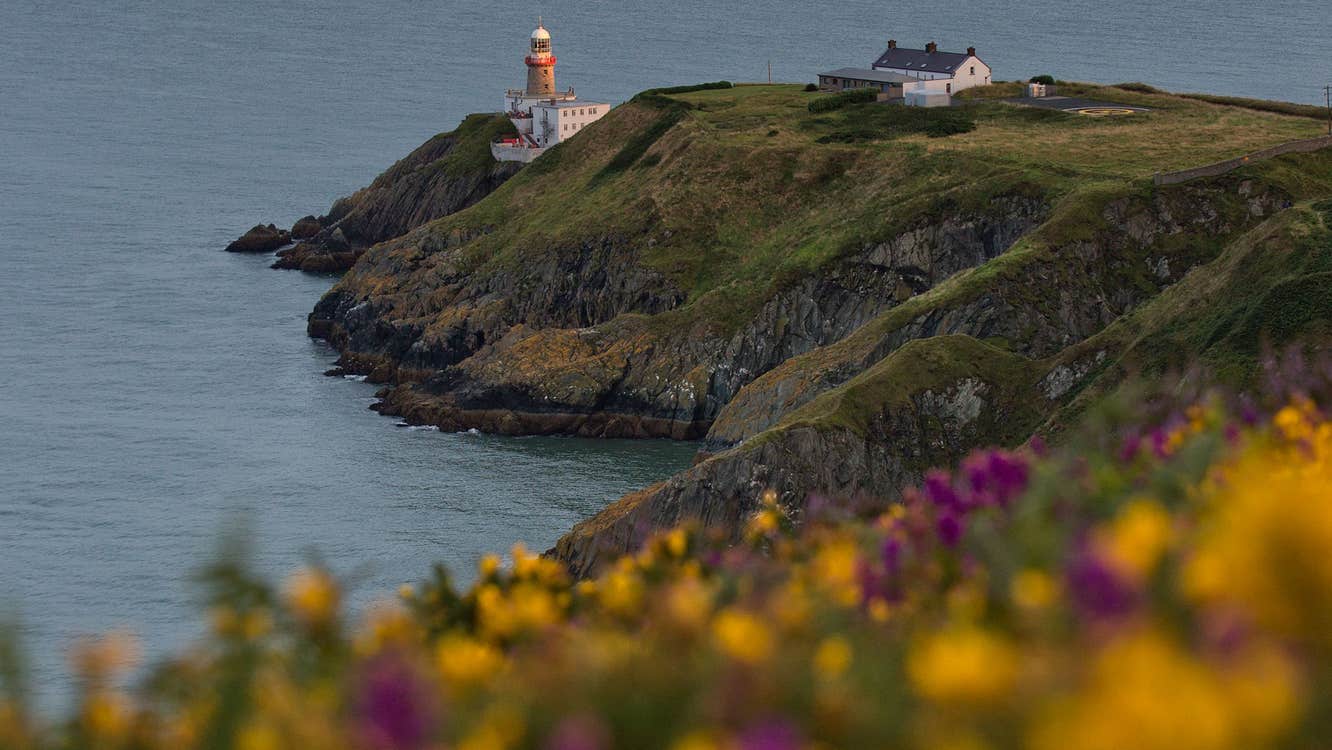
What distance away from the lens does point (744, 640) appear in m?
7.64

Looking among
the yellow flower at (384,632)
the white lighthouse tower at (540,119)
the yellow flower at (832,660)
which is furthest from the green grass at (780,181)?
the yellow flower at (832,660)

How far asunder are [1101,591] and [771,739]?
1692 mm

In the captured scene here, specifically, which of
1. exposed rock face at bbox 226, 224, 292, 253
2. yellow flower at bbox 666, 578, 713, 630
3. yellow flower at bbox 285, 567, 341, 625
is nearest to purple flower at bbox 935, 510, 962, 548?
yellow flower at bbox 666, 578, 713, 630

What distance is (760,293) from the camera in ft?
336

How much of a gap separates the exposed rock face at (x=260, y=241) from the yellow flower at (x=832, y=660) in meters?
154

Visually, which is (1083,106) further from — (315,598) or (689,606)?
(689,606)

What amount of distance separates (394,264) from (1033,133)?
45.5 m

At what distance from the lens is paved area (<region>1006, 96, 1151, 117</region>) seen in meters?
Answer: 121

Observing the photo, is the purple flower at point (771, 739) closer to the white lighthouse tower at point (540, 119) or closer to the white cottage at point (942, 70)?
the white cottage at point (942, 70)

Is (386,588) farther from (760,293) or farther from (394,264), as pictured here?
(394,264)

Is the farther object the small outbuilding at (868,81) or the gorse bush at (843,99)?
the small outbuilding at (868,81)

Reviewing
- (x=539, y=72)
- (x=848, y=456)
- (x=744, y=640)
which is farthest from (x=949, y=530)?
(x=539, y=72)

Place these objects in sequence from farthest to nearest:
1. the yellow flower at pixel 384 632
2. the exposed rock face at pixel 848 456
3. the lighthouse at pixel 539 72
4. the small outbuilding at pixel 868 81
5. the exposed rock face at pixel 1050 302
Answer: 1. the lighthouse at pixel 539 72
2. the small outbuilding at pixel 868 81
3. the exposed rock face at pixel 1050 302
4. the exposed rock face at pixel 848 456
5. the yellow flower at pixel 384 632

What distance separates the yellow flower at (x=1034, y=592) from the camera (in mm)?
7238
